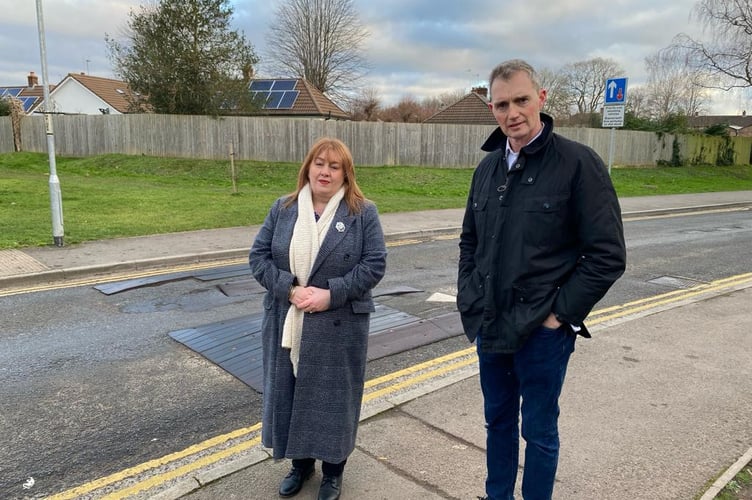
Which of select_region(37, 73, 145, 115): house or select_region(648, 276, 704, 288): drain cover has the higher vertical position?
select_region(37, 73, 145, 115): house

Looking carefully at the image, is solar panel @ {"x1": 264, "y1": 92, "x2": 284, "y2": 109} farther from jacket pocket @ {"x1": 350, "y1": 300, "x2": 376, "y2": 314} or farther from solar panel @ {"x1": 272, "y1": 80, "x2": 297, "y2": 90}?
jacket pocket @ {"x1": 350, "y1": 300, "x2": 376, "y2": 314}

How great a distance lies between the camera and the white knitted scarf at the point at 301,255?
2711 mm

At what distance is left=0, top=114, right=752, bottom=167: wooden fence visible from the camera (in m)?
23.0

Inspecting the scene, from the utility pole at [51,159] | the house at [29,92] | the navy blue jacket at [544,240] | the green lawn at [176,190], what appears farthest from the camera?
the house at [29,92]

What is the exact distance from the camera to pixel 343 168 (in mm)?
2801

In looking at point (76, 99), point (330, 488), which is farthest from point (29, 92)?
point (330, 488)

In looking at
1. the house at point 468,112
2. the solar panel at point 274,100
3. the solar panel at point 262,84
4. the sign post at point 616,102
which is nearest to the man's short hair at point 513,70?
the sign post at point 616,102

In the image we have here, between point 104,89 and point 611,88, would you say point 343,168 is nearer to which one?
point 611,88

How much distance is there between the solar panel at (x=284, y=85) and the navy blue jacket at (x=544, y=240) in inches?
1312

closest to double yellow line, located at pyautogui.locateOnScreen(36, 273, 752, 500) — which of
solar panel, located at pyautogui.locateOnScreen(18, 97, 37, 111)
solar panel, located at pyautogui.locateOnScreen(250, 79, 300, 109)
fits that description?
solar panel, located at pyautogui.locateOnScreen(250, 79, 300, 109)

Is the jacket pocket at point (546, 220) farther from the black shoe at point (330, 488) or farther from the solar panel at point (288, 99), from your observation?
the solar panel at point (288, 99)

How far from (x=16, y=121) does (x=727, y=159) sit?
41.3m

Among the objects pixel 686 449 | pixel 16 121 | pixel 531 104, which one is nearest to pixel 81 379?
pixel 531 104

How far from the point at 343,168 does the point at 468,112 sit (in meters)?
32.8
